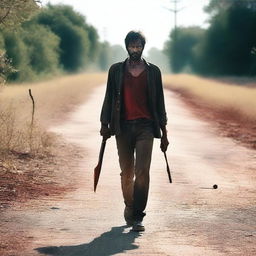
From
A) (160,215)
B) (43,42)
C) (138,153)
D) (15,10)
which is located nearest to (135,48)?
(138,153)

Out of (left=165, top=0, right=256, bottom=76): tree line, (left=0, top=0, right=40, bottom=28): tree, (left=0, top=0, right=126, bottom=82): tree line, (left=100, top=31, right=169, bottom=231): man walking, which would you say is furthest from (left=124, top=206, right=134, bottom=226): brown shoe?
Result: (left=165, top=0, right=256, bottom=76): tree line

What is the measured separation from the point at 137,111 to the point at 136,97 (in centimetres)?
14

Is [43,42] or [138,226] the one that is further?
[43,42]

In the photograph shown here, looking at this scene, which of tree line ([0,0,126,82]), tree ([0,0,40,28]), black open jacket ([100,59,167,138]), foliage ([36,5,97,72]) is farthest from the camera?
foliage ([36,5,97,72])

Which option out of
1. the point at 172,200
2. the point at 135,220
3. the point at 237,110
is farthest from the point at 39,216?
the point at 237,110

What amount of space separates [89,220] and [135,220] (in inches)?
29.1

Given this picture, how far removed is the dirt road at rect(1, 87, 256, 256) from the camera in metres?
6.29

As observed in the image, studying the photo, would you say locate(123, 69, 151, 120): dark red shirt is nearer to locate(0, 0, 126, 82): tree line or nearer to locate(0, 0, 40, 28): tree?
locate(0, 0, 126, 82): tree line

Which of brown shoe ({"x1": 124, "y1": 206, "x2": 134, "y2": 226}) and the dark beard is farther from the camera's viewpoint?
brown shoe ({"x1": 124, "y1": 206, "x2": 134, "y2": 226})

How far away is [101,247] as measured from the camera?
20.5 feet

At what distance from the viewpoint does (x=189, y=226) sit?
720 cm

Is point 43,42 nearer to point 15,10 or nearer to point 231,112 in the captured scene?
point 231,112

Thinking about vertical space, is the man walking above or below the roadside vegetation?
above

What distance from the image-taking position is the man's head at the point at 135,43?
6953 mm
